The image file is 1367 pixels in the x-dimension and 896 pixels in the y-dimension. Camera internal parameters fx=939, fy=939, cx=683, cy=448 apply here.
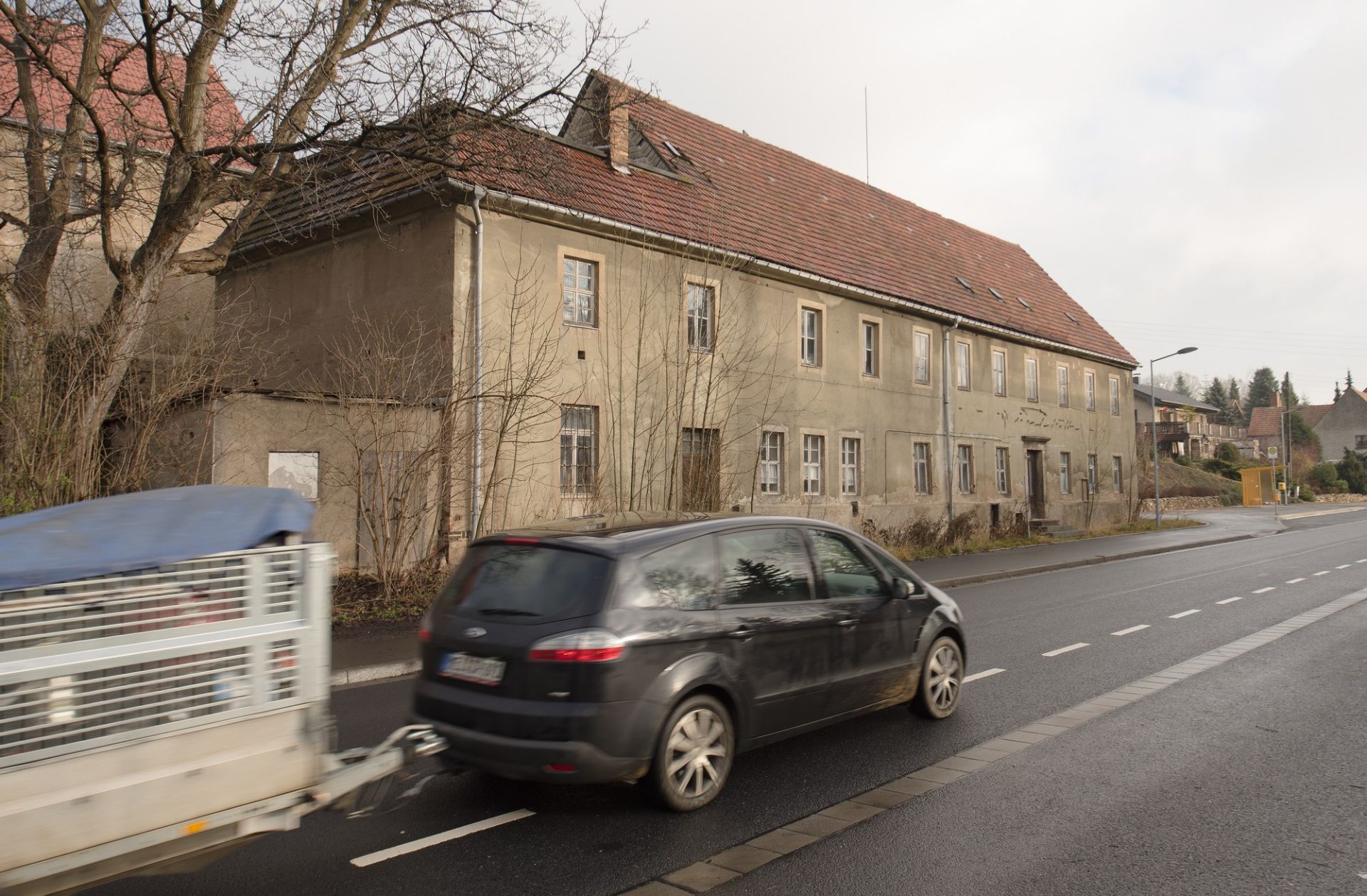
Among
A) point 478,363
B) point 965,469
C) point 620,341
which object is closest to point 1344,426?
point 965,469

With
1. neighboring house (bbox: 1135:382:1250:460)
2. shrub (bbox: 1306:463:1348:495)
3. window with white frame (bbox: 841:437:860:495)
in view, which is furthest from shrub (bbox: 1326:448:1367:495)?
window with white frame (bbox: 841:437:860:495)

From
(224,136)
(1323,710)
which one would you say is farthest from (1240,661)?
(224,136)

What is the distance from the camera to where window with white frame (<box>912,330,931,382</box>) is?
25609mm

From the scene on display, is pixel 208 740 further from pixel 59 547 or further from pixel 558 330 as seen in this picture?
pixel 558 330

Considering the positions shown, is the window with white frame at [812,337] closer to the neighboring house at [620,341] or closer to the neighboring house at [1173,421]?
the neighboring house at [620,341]

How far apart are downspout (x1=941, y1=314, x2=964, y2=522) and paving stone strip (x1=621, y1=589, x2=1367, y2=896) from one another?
18182mm

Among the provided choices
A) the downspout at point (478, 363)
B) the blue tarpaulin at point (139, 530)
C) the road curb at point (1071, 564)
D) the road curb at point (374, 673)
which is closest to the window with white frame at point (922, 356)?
the road curb at point (1071, 564)

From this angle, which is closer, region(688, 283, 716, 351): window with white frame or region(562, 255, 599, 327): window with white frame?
region(562, 255, 599, 327): window with white frame

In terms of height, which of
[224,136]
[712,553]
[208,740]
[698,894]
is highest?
[224,136]

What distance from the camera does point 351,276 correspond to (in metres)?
17.7

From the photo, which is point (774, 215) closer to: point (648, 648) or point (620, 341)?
point (620, 341)

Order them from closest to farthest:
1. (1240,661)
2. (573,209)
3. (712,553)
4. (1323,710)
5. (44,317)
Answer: (712,553) < (1323,710) < (1240,661) < (44,317) < (573,209)

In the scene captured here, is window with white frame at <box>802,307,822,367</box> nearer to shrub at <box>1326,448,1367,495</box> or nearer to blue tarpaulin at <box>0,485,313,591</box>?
blue tarpaulin at <box>0,485,313,591</box>

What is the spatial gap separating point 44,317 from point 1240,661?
13374 mm
